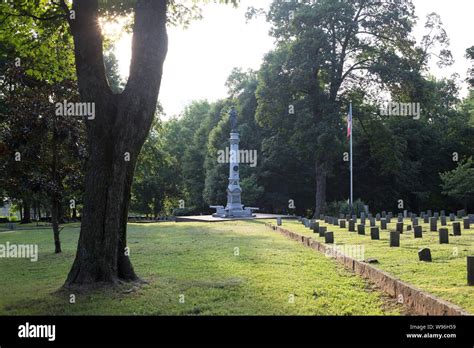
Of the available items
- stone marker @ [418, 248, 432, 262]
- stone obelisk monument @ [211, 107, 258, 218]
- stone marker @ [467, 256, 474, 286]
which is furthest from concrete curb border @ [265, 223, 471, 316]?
stone obelisk monument @ [211, 107, 258, 218]

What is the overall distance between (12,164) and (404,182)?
34.7 meters

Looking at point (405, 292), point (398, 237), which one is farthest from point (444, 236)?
point (405, 292)

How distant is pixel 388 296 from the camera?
7918 mm

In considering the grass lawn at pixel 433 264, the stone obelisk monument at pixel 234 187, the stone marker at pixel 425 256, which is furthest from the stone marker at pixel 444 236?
the stone obelisk monument at pixel 234 187

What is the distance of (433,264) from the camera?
1017cm

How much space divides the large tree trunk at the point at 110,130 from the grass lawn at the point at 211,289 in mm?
644

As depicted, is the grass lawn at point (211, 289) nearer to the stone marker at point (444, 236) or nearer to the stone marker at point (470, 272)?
the stone marker at point (470, 272)

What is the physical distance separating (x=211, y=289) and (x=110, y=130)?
11.0 ft

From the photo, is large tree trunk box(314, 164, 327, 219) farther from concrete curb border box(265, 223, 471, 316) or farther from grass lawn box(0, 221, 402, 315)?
concrete curb border box(265, 223, 471, 316)

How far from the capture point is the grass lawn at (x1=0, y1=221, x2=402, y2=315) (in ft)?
23.2

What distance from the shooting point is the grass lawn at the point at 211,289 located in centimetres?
706

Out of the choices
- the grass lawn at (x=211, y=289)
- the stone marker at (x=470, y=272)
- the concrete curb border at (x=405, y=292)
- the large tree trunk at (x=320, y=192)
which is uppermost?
the large tree trunk at (x=320, y=192)
